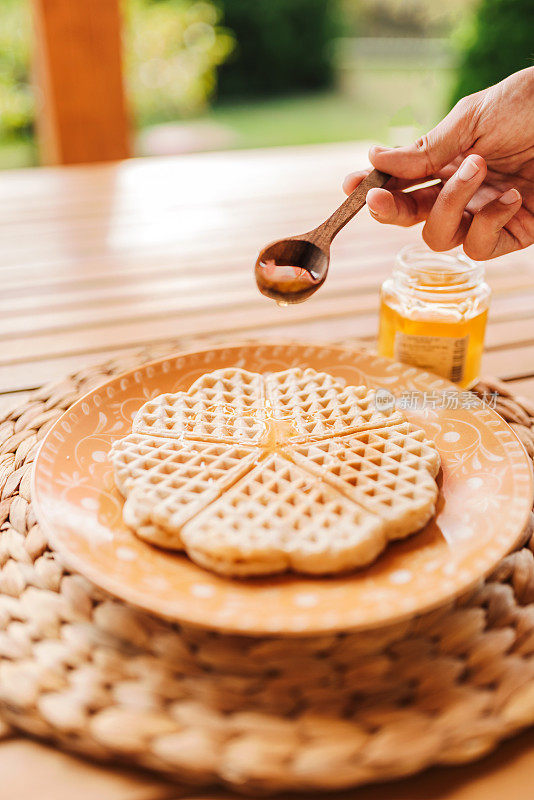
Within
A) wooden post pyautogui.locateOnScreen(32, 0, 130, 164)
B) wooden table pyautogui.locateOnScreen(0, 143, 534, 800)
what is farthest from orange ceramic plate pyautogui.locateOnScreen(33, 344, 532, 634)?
wooden post pyautogui.locateOnScreen(32, 0, 130, 164)

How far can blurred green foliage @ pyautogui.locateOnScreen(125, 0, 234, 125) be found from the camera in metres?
7.28

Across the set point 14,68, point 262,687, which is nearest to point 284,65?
point 14,68

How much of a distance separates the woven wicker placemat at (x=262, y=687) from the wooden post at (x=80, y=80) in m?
2.82

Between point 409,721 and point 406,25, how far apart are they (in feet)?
37.8

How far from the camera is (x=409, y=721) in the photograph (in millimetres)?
778

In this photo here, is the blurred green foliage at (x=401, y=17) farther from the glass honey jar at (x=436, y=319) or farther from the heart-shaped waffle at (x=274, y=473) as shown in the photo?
the heart-shaped waffle at (x=274, y=473)

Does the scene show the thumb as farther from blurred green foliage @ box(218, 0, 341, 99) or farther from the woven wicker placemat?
blurred green foliage @ box(218, 0, 341, 99)

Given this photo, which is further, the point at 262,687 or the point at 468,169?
the point at 468,169

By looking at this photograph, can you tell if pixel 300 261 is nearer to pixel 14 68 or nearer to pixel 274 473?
pixel 274 473

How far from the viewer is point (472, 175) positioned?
4.18ft

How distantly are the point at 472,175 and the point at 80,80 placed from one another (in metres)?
2.52

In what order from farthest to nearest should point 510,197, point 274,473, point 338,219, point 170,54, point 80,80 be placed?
point 170,54 → point 80,80 → point 510,197 → point 338,219 → point 274,473

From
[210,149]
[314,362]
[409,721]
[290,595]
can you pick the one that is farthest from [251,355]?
[210,149]

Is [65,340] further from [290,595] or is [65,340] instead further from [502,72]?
[502,72]
